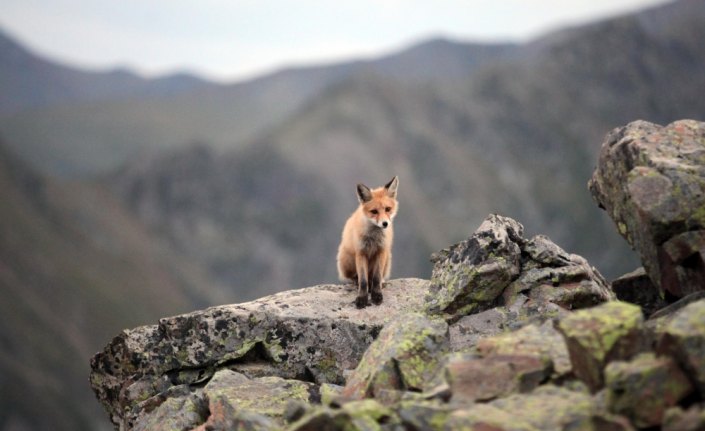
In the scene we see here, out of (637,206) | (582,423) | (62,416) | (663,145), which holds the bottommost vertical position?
(582,423)

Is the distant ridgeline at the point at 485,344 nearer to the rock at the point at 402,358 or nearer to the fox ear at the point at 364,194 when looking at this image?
the rock at the point at 402,358

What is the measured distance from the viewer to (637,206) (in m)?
15.0

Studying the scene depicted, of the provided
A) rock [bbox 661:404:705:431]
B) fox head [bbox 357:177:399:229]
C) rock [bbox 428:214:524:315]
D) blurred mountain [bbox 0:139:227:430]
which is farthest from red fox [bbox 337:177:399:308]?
blurred mountain [bbox 0:139:227:430]

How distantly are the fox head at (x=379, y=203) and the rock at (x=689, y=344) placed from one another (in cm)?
1024

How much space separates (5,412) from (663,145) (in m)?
129

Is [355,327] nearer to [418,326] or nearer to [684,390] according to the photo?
[418,326]

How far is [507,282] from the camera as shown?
1736 centimetres

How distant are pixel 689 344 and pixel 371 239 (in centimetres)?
1136

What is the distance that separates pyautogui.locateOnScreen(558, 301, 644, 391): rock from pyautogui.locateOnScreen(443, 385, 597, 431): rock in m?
0.43

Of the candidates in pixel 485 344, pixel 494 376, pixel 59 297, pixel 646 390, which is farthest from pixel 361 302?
pixel 59 297

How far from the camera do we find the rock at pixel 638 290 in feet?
58.1

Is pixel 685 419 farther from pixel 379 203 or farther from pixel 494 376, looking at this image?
pixel 379 203

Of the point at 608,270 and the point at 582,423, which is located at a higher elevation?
the point at 608,270

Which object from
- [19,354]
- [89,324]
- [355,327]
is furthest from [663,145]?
[89,324]
